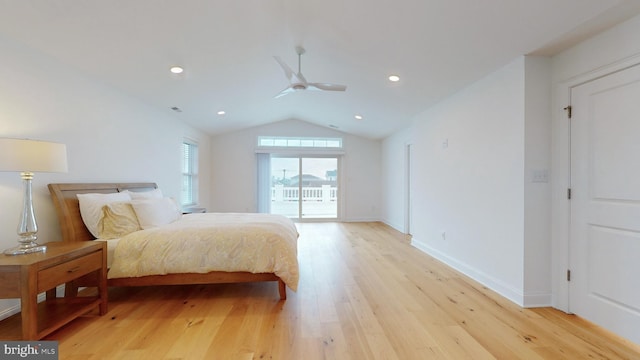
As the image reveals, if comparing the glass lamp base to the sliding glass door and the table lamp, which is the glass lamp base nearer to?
the table lamp

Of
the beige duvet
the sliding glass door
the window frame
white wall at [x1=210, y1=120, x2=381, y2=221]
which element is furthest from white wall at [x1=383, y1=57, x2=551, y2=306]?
the window frame

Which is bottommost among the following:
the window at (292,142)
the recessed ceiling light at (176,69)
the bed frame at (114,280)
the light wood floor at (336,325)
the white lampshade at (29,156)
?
the light wood floor at (336,325)

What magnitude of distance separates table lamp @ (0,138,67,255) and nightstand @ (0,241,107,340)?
13 cm

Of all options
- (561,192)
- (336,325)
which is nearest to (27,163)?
(336,325)

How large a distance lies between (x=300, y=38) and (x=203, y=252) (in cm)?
232

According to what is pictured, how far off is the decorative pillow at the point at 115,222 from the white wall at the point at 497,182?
3592mm

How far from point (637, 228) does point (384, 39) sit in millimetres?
2424

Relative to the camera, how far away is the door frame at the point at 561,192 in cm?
237

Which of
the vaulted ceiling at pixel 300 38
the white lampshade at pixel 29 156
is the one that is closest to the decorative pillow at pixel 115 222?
the white lampshade at pixel 29 156

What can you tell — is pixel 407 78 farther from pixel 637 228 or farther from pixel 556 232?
pixel 637 228

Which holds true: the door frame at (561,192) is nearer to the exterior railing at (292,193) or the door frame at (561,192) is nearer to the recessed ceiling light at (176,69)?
the recessed ceiling light at (176,69)

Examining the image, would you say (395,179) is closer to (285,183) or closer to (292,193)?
(292,193)

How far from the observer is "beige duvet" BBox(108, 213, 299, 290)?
2.40m

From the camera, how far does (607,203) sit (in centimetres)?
210
